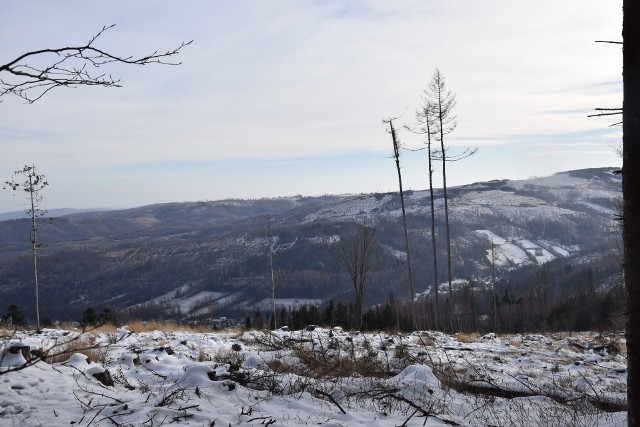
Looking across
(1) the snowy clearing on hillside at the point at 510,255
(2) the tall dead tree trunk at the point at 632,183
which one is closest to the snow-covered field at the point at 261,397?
Answer: (2) the tall dead tree trunk at the point at 632,183

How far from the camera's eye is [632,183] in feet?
10.2

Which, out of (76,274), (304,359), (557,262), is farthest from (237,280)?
(304,359)

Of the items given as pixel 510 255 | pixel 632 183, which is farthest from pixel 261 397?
pixel 510 255

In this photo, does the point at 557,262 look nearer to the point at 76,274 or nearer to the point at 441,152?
the point at 441,152

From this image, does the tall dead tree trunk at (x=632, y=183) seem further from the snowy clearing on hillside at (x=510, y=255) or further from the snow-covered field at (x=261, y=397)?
the snowy clearing on hillside at (x=510, y=255)

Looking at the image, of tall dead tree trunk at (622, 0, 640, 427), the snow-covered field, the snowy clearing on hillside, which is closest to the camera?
tall dead tree trunk at (622, 0, 640, 427)

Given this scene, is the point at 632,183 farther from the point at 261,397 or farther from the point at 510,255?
the point at 510,255

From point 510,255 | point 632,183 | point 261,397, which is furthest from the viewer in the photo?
point 510,255

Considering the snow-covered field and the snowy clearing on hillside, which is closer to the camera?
the snow-covered field

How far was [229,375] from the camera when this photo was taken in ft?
19.5

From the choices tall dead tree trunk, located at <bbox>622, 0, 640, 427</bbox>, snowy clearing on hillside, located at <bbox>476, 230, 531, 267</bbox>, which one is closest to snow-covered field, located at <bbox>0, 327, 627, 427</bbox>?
tall dead tree trunk, located at <bbox>622, 0, 640, 427</bbox>

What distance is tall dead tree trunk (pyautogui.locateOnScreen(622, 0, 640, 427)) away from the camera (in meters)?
3.08

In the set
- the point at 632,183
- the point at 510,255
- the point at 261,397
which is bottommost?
the point at 510,255

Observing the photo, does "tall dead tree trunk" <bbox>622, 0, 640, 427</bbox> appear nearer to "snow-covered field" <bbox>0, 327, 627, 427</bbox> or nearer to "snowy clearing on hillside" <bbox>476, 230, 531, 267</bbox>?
"snow-covered field" <bbox>0, 327, 627, 427</bbox>
